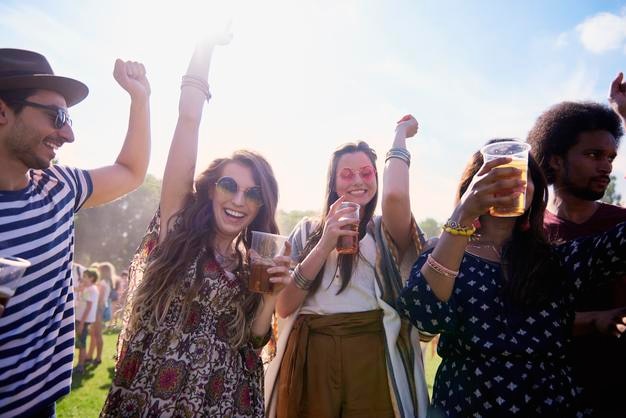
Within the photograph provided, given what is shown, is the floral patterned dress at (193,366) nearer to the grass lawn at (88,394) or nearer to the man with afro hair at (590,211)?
the man with afro hair at (590,211)

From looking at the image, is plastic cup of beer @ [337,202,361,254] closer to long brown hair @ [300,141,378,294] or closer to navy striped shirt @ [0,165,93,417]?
long brown hair @ [300,141,378,294]

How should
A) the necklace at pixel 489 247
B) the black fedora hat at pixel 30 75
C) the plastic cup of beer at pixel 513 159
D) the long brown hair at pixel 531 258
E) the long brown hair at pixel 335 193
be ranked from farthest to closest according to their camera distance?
the long brown hair at pixel 335 193 → the necklace at pixel 489 247 → the black fedora hat at pixel 30 75 → the long brown hair at pixel 531 258 → the plastic cup of beer at pixel 513 159

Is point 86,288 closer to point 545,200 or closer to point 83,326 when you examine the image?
point 83,326

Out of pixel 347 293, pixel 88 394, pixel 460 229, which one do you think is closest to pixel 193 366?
pixel 347 293

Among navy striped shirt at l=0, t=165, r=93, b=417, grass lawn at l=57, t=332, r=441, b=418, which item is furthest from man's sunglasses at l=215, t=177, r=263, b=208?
grass lawn at l=57, t=332, r=441, b=418

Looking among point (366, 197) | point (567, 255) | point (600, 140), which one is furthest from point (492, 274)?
point (600, 140)

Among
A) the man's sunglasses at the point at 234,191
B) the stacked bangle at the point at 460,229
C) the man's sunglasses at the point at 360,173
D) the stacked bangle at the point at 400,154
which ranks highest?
the stacked bangle at the point at 400,154

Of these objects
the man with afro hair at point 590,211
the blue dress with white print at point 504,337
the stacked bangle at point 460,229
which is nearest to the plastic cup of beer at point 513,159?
the stacked bangle at point 460,229

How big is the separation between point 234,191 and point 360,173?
3.44 ft

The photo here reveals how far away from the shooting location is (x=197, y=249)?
263 centimetres

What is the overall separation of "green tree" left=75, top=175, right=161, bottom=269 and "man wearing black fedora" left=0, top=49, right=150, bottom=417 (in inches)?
1799

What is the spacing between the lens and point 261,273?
2428 mm

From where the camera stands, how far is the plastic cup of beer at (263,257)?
2.42m

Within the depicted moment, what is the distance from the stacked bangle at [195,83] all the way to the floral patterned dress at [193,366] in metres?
1.16
